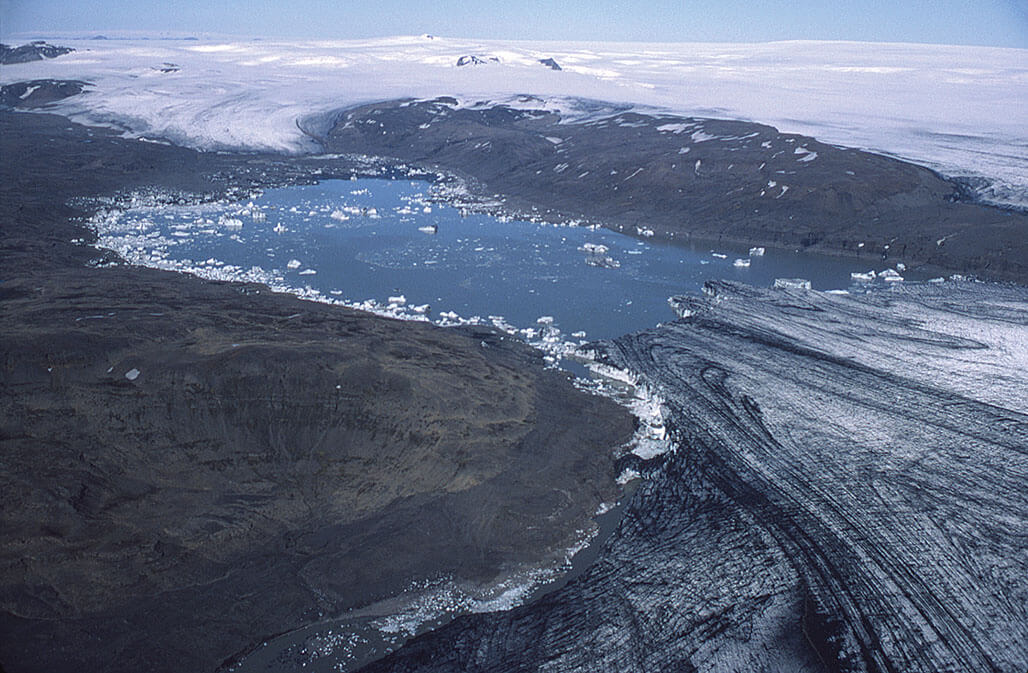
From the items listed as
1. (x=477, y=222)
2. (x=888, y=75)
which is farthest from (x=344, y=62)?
(x=477, y=222)

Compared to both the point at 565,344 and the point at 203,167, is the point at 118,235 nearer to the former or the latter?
the point at 203,167

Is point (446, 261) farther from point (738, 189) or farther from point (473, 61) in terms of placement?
point (473, 61)

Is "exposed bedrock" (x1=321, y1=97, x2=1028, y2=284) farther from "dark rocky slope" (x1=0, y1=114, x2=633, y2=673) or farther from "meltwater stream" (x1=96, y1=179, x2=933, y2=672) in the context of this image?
"dark rocky slope" (x1=0, y1=114, x2=633, y2=673)

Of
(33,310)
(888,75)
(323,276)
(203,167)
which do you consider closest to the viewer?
(33,310)

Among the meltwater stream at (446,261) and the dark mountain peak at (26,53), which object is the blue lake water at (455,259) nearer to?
the meltwater stream at (446,261)

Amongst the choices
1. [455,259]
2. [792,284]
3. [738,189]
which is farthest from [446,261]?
[738,189]

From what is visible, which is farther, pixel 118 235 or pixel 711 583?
pixel 118 235
